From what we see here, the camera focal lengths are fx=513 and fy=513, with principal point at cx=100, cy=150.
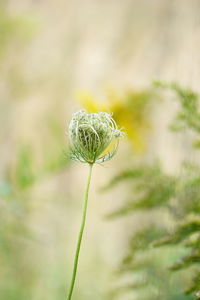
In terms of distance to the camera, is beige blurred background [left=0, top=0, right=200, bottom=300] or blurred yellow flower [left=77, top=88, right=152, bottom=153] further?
beige blurred background [left=0, top=0, right=200, bottom=300]

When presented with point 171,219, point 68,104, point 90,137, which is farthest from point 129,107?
point 68,104

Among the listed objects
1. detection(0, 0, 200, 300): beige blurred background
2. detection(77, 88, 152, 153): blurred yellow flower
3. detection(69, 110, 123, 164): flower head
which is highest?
detection(0, 0, 200, 300): beige blurred background

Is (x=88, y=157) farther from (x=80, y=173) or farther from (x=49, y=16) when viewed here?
(x=49, y=16)

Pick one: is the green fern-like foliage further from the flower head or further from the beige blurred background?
the beige blurred background

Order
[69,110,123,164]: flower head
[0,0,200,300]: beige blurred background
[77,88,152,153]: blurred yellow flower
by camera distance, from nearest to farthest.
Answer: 1. [69,110,123,164]: flower head
2. [77,88,152,153]: blurred yellow flower
3. [0,0,200,300]: beige blurred background

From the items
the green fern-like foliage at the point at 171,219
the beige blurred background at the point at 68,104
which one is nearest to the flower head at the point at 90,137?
the green fern-like foliage at the point at 171,219

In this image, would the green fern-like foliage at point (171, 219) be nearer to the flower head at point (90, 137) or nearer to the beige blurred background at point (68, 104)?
the flower head at point (90, 137)

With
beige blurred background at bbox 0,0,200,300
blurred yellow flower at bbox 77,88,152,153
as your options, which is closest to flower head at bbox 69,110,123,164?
blurred yellow flower at bbox 77,88,152,153

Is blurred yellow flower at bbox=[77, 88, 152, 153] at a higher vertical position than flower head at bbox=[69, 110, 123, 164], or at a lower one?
higher
